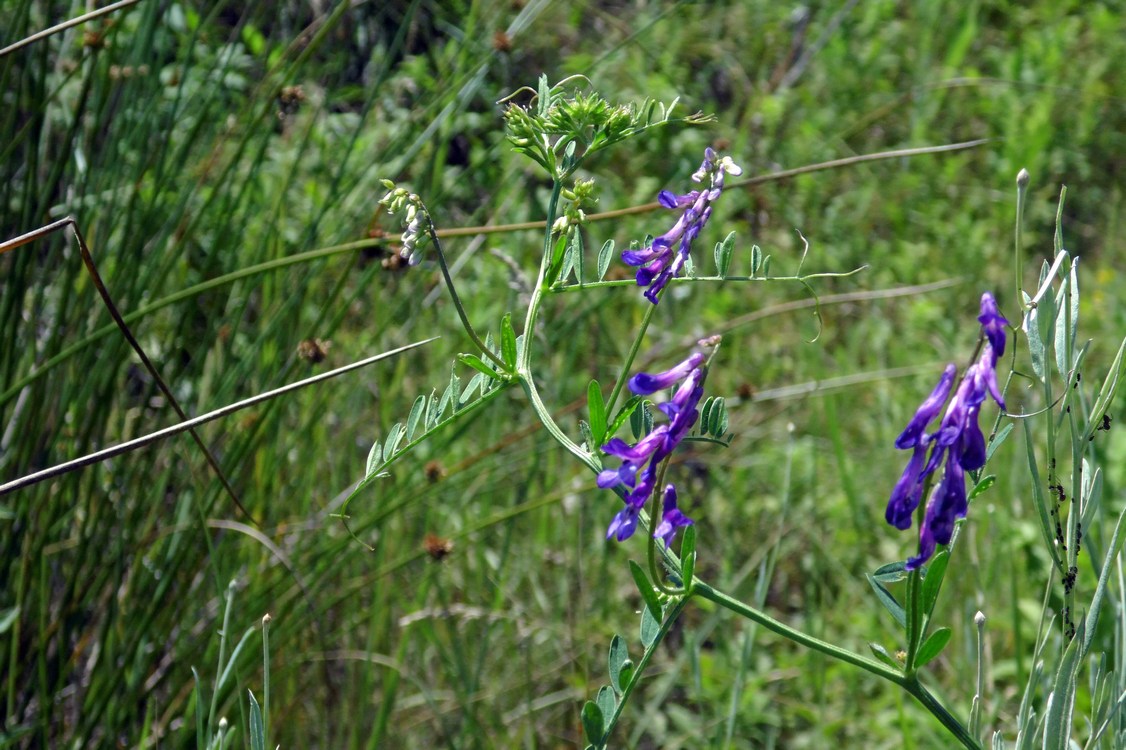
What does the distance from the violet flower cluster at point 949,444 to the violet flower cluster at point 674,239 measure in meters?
0.21

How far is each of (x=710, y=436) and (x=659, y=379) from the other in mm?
96

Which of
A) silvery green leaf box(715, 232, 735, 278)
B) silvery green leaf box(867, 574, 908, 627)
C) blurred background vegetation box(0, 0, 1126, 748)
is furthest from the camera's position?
blurred background vegetation box(0, 0, 1126, 748)

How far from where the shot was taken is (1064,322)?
79cm

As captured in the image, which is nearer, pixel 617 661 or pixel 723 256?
pixel 617 661

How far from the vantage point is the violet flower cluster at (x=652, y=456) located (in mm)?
681

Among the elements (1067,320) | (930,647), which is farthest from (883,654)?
(1067,320)

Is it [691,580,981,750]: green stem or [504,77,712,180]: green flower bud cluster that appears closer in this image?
[691,580,981,750]: green stem

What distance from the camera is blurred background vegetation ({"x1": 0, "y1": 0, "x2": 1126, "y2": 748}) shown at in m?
1.39

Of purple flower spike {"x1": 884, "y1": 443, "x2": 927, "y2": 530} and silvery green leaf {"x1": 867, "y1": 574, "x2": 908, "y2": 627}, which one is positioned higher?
purple flower spike {"x1": 884, "y1": 443, "x2": 927, "y2": 530}

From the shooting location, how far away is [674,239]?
808mm

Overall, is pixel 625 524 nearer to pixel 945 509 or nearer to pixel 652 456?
pixel 652 456

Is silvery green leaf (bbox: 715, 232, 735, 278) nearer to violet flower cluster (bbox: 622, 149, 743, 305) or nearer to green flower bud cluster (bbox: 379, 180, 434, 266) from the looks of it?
violet flower cluster (bbox: 622, 149, 743, 305)

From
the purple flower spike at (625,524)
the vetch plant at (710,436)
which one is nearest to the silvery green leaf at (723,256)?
the vetch plant at (710,436)

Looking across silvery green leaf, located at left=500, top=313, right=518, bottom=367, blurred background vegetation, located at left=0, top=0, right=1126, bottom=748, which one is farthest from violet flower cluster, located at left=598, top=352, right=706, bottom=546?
blurred background vegetation, located at left=0, top=0, right=1126, bottom=748
